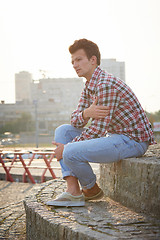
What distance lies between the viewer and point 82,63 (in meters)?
3.03

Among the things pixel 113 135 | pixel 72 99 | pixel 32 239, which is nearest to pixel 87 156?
pixel 113 135

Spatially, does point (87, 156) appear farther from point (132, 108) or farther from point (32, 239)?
point (32, 239)

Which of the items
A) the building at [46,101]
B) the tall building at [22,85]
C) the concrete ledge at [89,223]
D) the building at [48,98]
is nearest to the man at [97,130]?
the concrete ledge at [89,223]

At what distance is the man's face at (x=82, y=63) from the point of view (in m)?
3.02

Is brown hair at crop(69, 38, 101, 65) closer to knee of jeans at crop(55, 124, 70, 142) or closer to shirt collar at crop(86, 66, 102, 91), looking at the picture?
shirt collar at crop(86, 66, 102, 91)

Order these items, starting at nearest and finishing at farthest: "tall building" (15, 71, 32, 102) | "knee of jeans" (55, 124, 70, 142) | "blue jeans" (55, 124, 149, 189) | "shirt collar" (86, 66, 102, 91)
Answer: "blue jeans" (55, 124, 149, 189), "shirt collar" (86, 66, 102, 91), "knee of jeans" (55, 124, 70, 142), "tall building" (15, 71, 32, 102)

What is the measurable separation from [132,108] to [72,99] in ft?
346

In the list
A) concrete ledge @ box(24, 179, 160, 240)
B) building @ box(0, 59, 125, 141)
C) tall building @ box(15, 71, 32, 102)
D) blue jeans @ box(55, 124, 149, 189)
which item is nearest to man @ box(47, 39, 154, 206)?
blue jeans @ box(55, 124, 149, 189)

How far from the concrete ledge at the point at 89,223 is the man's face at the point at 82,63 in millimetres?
1174

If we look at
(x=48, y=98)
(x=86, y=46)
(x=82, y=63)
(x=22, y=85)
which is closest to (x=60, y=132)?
(x=82, y=63)

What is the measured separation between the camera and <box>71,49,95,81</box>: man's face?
3.02 m

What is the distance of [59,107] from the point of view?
256ft

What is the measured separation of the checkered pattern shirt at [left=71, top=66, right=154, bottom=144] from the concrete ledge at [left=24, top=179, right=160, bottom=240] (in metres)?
0.61

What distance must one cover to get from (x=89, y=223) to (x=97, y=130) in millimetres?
732
